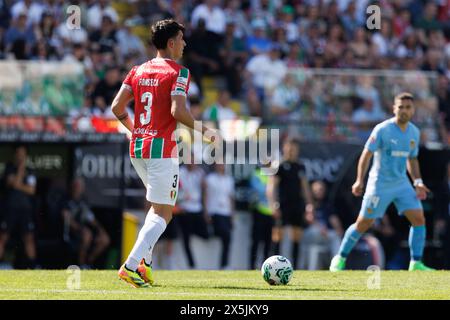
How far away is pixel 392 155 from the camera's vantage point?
49.5 ft

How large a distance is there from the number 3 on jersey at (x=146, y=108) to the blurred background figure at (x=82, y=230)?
32.9ft

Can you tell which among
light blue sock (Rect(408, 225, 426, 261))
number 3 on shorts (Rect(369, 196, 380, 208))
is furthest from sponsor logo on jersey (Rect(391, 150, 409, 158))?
light blue sock (Rect(408, 225, 426, 261))

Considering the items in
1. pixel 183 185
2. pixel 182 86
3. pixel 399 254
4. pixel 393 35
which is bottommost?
pixel 399 254

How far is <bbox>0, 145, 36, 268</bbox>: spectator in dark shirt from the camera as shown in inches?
824

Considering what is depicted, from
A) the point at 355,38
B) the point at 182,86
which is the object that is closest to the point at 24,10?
the point at 355,38

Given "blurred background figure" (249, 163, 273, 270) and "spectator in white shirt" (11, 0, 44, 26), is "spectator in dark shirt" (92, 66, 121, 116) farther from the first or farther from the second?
"blurred background figure" (249, 163, 273, 270)

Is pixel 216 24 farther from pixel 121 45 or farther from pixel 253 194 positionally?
pixel 253 194

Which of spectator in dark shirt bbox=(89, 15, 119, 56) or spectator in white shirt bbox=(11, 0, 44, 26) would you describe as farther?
spectator in white shirt bbox=(11, 0, 44, 26)

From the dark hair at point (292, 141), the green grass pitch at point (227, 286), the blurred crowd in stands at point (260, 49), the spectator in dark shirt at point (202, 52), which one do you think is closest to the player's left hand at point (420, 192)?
the green grass pitch at point (227, 286)

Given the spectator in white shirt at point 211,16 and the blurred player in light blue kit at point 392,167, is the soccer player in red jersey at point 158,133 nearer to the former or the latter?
the blurred player in light blue kit at point 392,167

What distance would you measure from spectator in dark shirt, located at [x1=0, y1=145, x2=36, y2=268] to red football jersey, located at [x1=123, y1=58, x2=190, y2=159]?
388 inches
